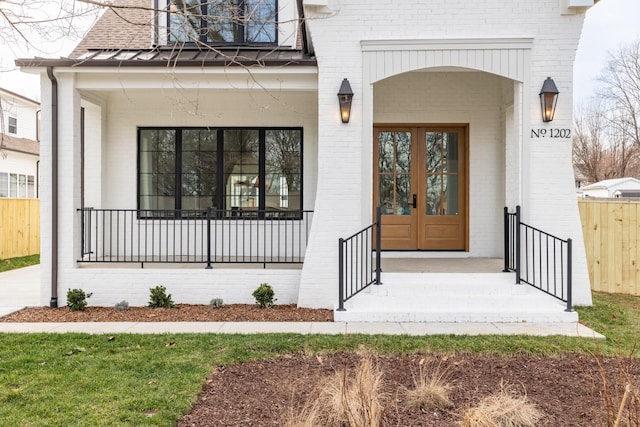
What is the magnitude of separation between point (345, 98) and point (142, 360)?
4430 mm

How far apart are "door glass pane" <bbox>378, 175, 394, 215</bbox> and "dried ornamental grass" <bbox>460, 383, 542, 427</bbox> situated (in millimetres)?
5657

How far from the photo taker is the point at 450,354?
16.7 feet

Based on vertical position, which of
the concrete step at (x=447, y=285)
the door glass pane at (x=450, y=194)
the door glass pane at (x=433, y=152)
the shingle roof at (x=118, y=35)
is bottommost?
the concrete step at (x=447, y=285)

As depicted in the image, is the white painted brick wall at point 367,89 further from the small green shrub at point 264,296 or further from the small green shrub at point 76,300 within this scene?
the small green shrub at point 76,300

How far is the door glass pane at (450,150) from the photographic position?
30.0ft

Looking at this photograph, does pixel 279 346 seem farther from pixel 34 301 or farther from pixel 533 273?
pixel 34 301

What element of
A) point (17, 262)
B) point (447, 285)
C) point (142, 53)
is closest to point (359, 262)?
point (447, 285)

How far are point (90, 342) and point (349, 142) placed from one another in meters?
4.36

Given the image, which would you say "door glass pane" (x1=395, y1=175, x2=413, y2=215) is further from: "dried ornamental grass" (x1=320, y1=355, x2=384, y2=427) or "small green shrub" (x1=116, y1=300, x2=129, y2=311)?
"dried ornamental grass" (x1=320, y1=355, x2=384, y2=427)

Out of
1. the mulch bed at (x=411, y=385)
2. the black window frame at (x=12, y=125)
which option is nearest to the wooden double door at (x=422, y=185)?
the mulch bed at (x=411, y=385)

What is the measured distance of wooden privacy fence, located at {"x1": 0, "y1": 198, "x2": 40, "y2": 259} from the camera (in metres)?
13.4

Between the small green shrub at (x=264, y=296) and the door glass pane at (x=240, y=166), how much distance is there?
236 centimetres

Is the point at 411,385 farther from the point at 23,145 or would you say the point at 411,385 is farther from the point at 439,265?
the point at 23,145

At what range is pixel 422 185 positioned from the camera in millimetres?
9125
